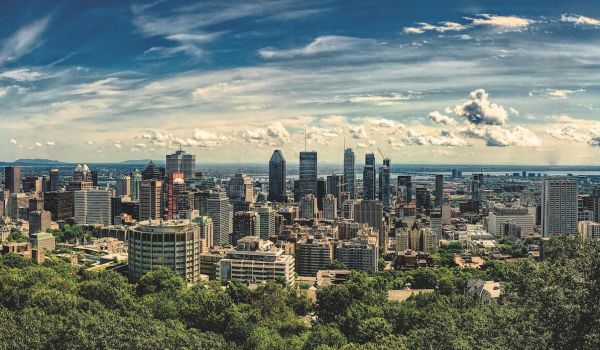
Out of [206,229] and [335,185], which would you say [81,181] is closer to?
[206,229]

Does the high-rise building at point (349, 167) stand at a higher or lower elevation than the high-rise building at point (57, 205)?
higher

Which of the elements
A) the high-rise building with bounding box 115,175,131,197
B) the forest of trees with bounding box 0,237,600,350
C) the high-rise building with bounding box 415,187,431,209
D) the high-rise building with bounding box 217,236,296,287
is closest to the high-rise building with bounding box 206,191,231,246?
the high-rise building with bounding box 217,236,296,287

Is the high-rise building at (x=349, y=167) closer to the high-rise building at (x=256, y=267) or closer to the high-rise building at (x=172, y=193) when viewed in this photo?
the high-rise building at (x=172, y=193)

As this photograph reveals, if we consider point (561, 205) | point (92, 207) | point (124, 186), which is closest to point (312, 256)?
point (561, 205)

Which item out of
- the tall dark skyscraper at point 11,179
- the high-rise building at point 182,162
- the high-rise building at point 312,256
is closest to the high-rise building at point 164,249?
the high-rise building at point 312,256

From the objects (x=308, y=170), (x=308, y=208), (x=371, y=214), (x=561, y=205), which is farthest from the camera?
(x=308, y=170)

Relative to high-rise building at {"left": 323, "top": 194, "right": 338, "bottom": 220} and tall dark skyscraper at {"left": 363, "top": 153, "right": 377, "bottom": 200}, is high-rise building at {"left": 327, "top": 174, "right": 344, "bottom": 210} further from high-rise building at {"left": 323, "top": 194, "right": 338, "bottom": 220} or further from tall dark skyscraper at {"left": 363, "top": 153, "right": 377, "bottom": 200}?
high-rise building at {"left": 323, "top": 194, "right": 338, "bottom": 220}
